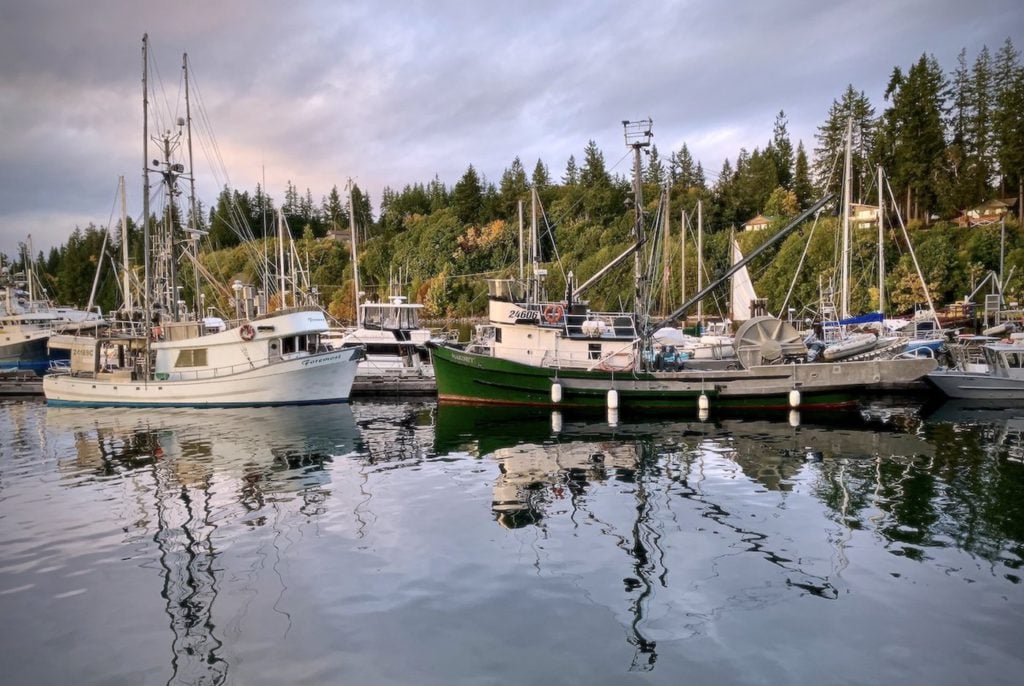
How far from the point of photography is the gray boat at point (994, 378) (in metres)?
Result: 31.2

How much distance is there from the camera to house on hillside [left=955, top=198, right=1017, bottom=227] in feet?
202

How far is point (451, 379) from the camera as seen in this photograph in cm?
3192

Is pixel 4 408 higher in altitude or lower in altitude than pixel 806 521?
higher

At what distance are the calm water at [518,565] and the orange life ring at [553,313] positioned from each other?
33.1 feet

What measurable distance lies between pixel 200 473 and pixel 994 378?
35.4m

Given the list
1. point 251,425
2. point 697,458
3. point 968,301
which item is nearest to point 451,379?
point 251,425

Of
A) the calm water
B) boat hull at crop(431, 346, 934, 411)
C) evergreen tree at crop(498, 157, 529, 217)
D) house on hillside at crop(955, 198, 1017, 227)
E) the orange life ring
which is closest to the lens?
the calm water

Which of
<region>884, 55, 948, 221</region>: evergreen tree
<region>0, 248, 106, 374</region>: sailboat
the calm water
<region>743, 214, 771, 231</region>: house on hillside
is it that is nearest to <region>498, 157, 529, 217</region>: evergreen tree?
<region>743, 214, 771, 231</region>: house on hillside

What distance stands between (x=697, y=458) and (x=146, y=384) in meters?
27.1

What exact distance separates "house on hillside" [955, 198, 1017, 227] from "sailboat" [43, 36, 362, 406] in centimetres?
6229

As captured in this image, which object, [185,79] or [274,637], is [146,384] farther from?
[274,637]

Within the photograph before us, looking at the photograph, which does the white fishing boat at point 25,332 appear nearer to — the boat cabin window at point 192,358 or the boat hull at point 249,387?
the boat hull at point 249,387

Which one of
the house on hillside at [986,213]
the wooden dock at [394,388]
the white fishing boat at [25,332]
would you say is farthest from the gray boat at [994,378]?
the white fishing boat at [25,332]

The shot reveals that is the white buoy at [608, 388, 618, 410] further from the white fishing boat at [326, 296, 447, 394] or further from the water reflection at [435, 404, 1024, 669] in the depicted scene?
the white fishing boat at [326, 296, 447, 394]
